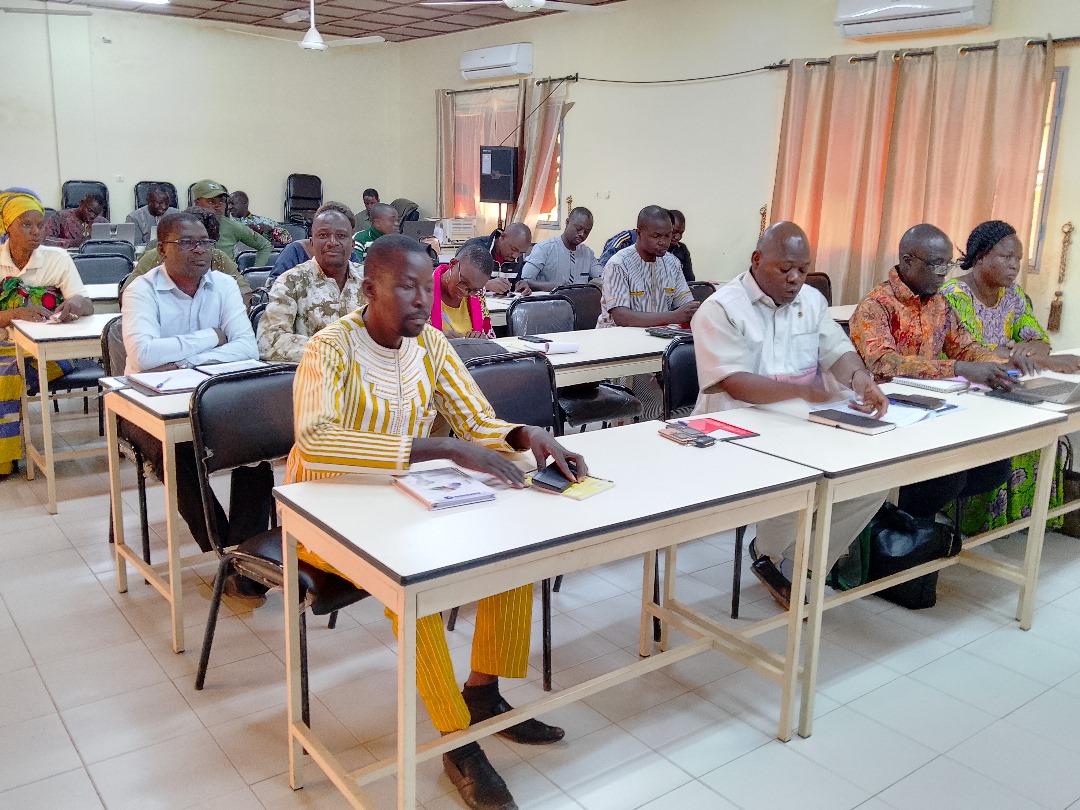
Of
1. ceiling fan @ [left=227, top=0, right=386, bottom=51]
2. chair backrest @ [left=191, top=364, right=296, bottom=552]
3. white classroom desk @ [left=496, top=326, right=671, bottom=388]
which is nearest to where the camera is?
chair backrest @ [left=191, top=364, right=296, bottom=552]

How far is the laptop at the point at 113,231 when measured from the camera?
877cm

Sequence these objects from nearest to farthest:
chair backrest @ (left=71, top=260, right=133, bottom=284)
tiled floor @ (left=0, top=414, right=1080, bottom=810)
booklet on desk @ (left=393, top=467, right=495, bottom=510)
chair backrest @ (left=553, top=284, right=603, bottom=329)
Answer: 1. booklet on desk @ (left=393, top=467, right=495, bottom=510)
2. tiled floor @ (left=0, top=414, right=1080, bottom=810)
3. chair backrest @ (left=553, top=284, right=603, bottom=329)
4. chair backrest @ (left=71, top=260, right=133, bottom=284)

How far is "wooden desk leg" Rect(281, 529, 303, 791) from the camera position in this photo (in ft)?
6.84

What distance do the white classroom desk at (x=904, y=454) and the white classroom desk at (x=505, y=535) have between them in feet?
0.23

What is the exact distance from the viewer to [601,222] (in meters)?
9.04

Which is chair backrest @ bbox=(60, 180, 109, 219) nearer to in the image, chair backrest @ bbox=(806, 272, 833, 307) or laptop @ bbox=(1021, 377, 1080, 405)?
chair backrest @ bbox=(806, 272, 833, 307)

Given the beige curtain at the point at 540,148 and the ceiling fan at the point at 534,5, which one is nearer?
the ceiling fan at the point at 534,5

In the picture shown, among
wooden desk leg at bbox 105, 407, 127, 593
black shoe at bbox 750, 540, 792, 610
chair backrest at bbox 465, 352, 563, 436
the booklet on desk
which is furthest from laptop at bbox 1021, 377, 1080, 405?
wooden desk leg at bbox 105, 407, 127, 593

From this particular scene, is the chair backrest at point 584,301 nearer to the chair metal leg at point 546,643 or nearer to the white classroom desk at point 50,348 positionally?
the white classroom desk at point 50,348

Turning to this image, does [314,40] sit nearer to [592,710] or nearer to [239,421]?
[239,421]

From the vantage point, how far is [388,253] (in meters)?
2.17

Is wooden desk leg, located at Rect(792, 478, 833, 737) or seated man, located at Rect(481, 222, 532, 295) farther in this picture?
seated man, located at Rect(481, 222, 532, 295)

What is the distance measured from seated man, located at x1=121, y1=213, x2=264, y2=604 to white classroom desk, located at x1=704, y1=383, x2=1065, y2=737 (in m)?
1.76

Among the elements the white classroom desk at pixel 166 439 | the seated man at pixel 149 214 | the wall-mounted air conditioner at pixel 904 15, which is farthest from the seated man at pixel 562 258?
the seated man at pixel 149 214
